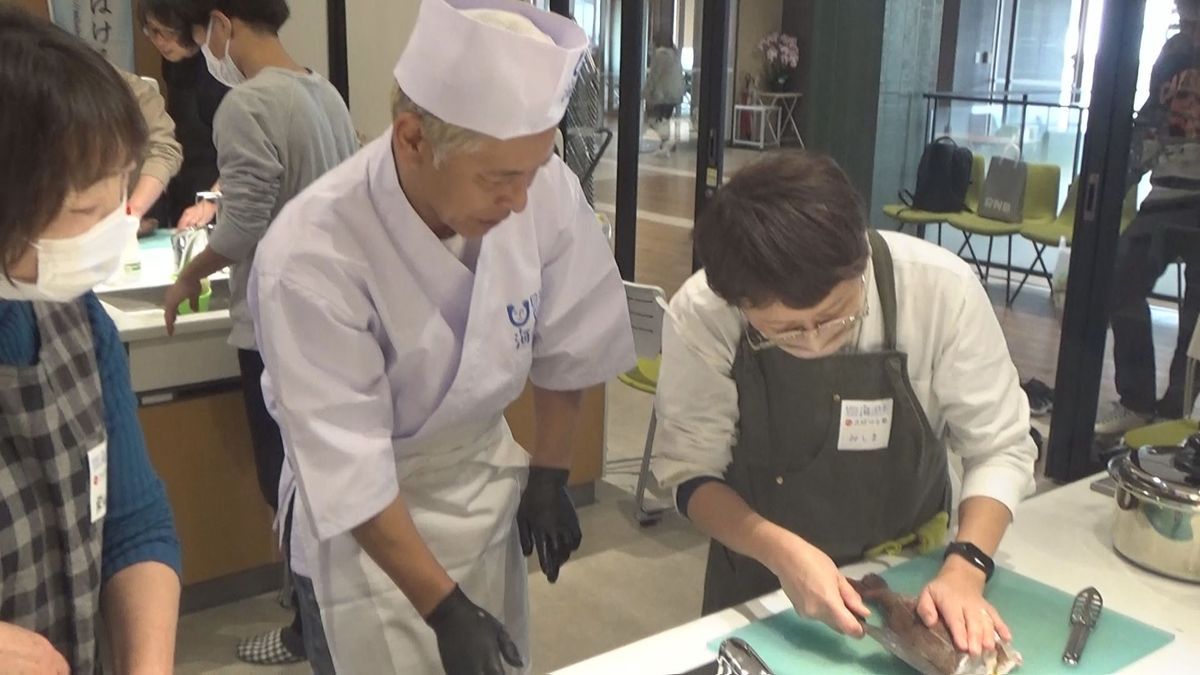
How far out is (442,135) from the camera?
101cm

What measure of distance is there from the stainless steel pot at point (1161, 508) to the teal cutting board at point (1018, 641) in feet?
0.43

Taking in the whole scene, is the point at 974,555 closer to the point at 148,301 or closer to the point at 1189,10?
the point at 148,301

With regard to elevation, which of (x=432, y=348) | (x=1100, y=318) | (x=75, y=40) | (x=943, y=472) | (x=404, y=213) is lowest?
(x=1100, y=318)

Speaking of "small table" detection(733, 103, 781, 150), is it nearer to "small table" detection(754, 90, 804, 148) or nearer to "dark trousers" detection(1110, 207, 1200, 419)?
"small table" detection(754, 90, 804, 148)

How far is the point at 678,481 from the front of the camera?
1.25 meters

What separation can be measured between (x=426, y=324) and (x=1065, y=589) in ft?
2.44

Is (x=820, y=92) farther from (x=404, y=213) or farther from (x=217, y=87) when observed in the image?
(x=404, y=213)

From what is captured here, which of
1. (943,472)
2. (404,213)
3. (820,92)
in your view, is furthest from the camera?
(820,92)

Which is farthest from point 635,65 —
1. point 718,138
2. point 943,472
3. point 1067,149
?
point 943,472

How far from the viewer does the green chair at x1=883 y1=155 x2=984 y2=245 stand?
4953 mm

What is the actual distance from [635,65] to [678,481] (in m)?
3.18

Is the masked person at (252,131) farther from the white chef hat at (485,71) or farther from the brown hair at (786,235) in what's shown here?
the brown hair at (786,235)

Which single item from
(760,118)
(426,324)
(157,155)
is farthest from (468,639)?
(760,118)

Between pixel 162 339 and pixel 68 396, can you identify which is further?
pixel 162 339
